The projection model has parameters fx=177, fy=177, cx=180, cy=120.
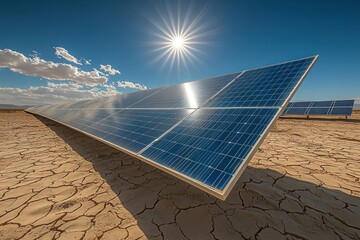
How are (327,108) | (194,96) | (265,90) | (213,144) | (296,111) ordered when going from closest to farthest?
(213,144) < (265,90) < (194,96) < (327,108) < (296,111)

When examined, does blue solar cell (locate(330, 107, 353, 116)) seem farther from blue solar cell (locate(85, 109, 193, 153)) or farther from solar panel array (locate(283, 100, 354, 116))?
blue solar cell (locate(85, 109, 193, 153))

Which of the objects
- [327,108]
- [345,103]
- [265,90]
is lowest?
[265,90]

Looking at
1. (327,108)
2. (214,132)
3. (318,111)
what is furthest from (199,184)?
(327,108)

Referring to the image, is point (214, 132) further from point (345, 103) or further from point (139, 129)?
point (345, 103)

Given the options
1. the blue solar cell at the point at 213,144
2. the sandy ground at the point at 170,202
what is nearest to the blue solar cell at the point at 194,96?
the blue solar cell at the point at 213,144

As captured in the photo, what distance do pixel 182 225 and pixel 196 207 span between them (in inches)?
18.7

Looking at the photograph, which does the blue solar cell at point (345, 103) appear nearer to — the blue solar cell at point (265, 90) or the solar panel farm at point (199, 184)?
the solar panel farm at point (199, 184)

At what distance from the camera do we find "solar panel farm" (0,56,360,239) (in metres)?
2.37

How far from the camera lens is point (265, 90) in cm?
358

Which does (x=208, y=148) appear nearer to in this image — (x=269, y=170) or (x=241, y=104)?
(x=241, y=104)

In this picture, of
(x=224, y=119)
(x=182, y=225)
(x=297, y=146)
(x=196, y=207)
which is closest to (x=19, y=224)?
(x=182, y=225)

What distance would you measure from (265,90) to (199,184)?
8.55ft

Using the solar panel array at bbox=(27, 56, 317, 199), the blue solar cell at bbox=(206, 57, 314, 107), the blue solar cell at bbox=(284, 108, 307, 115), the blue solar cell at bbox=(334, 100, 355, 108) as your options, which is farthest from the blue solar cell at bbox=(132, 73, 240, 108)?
the blue solar cell at bbox=(334, 100, 355, 108)

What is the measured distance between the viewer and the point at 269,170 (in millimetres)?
4328
